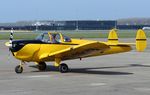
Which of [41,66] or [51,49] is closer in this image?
[51,49]

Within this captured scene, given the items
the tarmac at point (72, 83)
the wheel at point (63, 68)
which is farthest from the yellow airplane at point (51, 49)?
the tarmac at point (72, 83)

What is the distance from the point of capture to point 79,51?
18.8 meters

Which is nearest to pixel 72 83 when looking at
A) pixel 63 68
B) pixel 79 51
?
pixel 63 68

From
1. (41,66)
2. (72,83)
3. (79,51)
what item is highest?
(79,51)


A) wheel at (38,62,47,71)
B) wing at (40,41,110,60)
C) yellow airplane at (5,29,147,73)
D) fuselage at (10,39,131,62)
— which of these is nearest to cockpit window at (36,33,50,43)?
yellow airplane at (5,29,147,73)

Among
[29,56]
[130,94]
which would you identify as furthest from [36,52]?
[130,94]

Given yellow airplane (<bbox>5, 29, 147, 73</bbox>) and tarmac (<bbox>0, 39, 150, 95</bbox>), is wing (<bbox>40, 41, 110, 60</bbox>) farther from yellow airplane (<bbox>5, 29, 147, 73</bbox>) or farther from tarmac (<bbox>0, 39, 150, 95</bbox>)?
tarmac (<bbox>0, 39, 150, 95</bbox>)

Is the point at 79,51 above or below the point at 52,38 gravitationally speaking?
below

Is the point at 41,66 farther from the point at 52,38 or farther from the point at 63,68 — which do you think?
the point at 63,68

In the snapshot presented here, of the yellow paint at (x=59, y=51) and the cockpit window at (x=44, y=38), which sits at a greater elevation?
the cockpit window at (x=44, y=38)

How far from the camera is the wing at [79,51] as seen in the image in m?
18.1

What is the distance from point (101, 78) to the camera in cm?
1609

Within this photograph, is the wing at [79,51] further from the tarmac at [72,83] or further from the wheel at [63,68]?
the tarmac at [72,83]

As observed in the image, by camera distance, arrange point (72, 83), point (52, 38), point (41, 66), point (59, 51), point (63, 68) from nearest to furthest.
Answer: point (72, 83) < point (63, 68) < point (59, 51) < point (52, 38) < point (41, 66)
